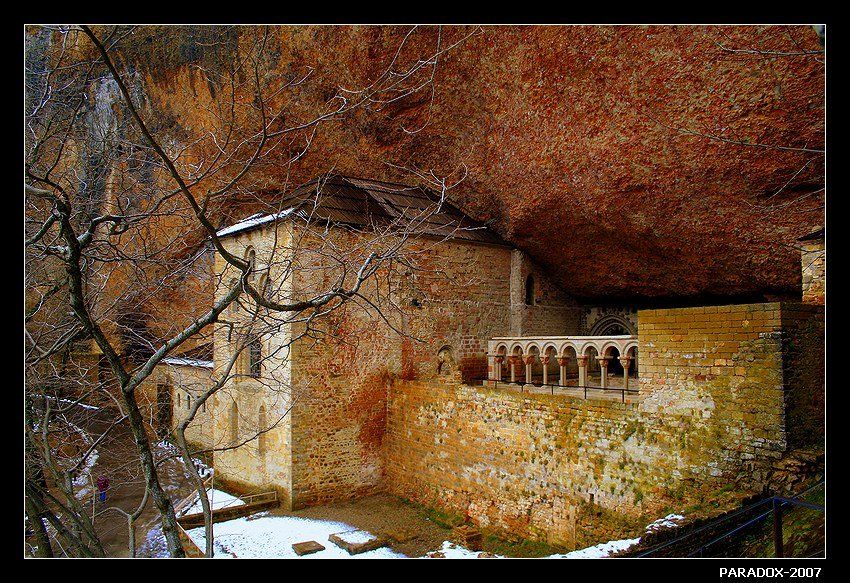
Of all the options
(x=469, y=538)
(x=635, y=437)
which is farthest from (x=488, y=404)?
(x=635, y=437)

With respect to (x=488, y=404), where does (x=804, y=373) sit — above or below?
above

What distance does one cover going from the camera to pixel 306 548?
29.2ft

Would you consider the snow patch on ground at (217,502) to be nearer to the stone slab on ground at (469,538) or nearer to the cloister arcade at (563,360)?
the stone slab on ground at (469,538)

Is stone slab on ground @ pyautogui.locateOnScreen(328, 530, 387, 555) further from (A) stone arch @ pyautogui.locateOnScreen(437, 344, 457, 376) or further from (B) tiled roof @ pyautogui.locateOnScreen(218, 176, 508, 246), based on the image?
(B) tiled roof @ pyautogui.locateOnScreen(218, 176, 508, 246)

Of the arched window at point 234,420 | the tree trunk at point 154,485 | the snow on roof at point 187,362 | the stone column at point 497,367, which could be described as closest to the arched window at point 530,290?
the stone column at point 497,367

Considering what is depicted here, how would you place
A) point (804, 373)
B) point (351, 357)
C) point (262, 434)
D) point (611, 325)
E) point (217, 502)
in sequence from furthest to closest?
point (611, 325)
point (262, 434)
point (351, 357)
point (217, 502)
point (804, 373)

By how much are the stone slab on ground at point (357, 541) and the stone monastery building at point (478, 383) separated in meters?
1.65

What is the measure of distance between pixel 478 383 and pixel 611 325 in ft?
15.8

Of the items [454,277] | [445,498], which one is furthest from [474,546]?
[454,277]

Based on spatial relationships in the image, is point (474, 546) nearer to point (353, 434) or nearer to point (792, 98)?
point (353, 434)

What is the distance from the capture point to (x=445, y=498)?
1057cm

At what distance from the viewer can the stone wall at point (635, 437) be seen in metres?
6.60

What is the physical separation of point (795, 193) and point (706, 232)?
1.80m

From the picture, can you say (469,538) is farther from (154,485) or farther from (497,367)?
(154,485)
